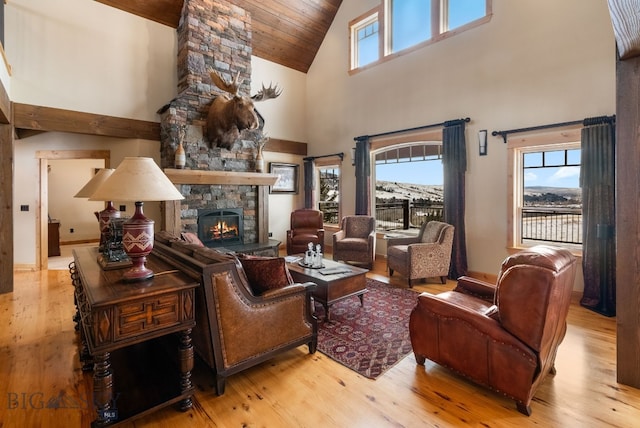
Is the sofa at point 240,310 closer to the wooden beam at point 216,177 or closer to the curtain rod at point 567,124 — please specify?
the wooden beam at point 216,177

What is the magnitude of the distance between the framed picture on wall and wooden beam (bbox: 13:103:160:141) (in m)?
2.55

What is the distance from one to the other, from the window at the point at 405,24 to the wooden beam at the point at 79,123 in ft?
14.2

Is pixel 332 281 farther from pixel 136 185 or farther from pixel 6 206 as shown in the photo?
pixel 6 206

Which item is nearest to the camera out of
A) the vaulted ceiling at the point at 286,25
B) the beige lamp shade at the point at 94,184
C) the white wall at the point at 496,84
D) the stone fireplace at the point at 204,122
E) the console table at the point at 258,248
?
the beige lamp shade at the point at 94,184

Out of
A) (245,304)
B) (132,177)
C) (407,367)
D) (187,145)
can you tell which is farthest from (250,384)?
(187,145)

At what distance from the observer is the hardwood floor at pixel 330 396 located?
193 centimetres

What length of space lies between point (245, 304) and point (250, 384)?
0.61 m

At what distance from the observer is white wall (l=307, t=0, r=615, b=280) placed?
389cm

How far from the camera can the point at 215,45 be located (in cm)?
573

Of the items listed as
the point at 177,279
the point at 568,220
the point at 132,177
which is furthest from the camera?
the point at 568,220

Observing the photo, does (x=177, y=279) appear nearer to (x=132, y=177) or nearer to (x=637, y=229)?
(x=132, y=177)

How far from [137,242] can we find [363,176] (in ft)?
16.0

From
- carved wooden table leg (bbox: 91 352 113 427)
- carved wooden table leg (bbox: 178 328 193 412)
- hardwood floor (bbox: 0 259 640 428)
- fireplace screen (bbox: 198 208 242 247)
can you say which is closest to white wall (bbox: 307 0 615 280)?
hardwood floor (bbox: 0 259 640 428)

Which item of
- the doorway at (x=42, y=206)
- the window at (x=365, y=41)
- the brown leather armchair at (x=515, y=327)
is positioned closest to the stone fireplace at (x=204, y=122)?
the doorway at (x=42, y=206)
